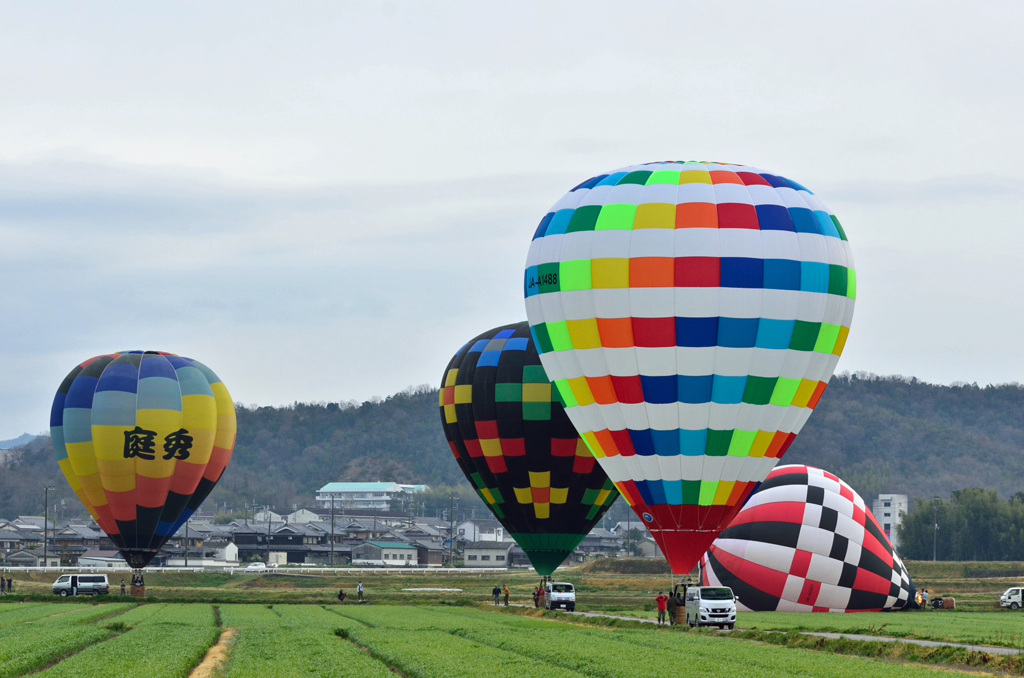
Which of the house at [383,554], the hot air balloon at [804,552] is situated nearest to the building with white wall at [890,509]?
the house at [383,554]

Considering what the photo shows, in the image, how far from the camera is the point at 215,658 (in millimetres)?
29672

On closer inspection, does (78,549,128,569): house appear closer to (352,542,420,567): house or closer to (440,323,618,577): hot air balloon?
(352,542,420,567): house

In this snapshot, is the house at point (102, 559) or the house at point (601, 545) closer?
the house at point (102, 559)

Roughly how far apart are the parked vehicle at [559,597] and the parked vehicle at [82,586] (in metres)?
25.0

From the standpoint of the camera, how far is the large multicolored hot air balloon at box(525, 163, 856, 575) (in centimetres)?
3544

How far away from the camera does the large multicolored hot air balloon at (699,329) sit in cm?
3544

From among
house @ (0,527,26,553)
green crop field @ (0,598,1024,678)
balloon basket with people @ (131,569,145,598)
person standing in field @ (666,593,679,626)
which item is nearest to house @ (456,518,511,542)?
house @ (0,527,26,553)

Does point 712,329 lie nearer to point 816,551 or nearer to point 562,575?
point 816,551

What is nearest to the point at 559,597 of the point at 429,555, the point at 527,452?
the point at 527,452

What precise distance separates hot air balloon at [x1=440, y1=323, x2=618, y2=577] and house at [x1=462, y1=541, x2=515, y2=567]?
8381 centimetres

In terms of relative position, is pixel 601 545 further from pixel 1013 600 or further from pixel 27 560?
pixel 1013 600

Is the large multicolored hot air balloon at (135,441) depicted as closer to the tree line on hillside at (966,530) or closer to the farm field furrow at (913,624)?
the farm field furrow at (913,624)

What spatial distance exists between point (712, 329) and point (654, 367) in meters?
1.84

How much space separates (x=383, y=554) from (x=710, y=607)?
108 metres
